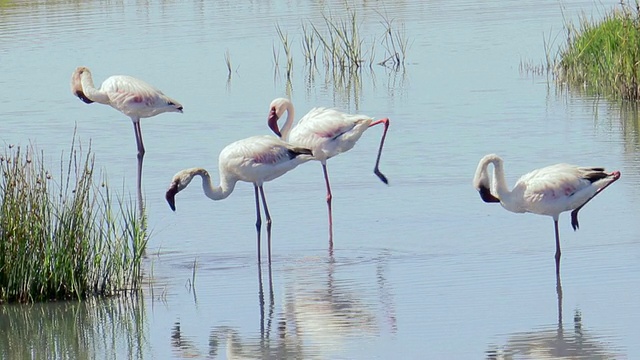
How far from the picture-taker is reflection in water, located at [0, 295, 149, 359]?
24.4 ft

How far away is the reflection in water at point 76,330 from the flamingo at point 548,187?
2.46 m

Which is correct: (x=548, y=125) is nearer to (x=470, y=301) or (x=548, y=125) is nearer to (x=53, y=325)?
(x=470, y=301)

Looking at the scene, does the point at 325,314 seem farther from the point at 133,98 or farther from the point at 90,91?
the point at 90,91

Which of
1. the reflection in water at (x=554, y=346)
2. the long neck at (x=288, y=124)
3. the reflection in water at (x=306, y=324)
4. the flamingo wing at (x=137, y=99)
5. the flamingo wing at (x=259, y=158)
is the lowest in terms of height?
the reflection in water at (x=554, y=346)

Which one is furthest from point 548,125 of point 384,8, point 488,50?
point 384,8

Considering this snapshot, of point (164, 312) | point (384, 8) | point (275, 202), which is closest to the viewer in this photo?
point (164, 312)

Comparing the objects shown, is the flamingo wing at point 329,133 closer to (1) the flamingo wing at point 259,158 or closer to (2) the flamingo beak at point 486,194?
(1) the flamingo wing at point 259,158

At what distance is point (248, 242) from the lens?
10.3m

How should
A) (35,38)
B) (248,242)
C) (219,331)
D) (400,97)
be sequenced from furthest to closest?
(35,38) → (400,97) → (248,242) → (219,331)

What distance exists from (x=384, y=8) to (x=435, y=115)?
12.7 metres

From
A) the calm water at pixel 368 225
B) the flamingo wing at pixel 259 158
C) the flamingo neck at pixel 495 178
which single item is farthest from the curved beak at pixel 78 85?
the flamingo neck at pixel 495 178

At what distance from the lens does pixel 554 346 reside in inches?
281

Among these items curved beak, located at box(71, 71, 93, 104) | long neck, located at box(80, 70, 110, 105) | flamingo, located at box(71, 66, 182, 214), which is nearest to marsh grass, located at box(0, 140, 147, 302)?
flamingo, located at box(71, 66, 182, 214)

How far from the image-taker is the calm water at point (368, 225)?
7.55m
